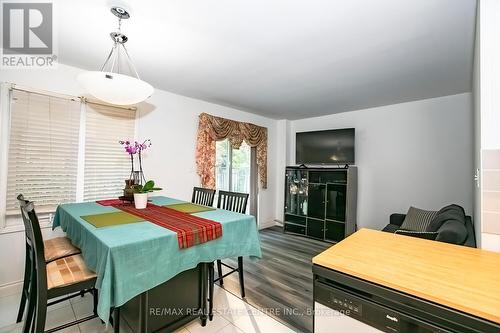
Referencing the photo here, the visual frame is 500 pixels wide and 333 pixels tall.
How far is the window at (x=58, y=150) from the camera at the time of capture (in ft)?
7.16

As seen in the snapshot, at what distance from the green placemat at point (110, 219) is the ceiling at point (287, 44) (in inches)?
58.3

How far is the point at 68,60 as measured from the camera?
238 cm

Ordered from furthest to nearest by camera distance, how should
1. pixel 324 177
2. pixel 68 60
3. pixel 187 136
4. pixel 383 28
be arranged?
1. pixel 324 177
2. pixel 187 136
3. pixel 68 60
4. pixel 383 28

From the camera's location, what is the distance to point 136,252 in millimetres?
1234

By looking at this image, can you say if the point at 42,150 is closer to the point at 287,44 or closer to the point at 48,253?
the point at 48,253

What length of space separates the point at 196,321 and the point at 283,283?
103 cm

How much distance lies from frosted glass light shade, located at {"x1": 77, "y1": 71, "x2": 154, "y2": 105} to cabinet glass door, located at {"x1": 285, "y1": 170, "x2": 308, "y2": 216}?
3.33 meters

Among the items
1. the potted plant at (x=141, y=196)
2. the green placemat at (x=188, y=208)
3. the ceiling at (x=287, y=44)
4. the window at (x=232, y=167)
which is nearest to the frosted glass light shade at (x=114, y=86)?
the ceiling at (x=287, y=44)

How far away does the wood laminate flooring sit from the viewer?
200cm

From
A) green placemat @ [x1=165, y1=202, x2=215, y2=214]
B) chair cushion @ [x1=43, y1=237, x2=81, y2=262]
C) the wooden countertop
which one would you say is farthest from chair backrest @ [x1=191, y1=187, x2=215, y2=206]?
the wooden countertop

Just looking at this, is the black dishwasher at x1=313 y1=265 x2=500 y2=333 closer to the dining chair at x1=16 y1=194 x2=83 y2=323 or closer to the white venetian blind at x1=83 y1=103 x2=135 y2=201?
the dining chair at x1=16 y1=194 x2=83 y2=323

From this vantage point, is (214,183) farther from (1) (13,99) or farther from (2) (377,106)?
(2) (377,106)

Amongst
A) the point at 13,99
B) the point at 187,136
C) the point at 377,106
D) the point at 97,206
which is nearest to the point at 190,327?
the point at 97,206

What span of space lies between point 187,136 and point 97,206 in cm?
166
